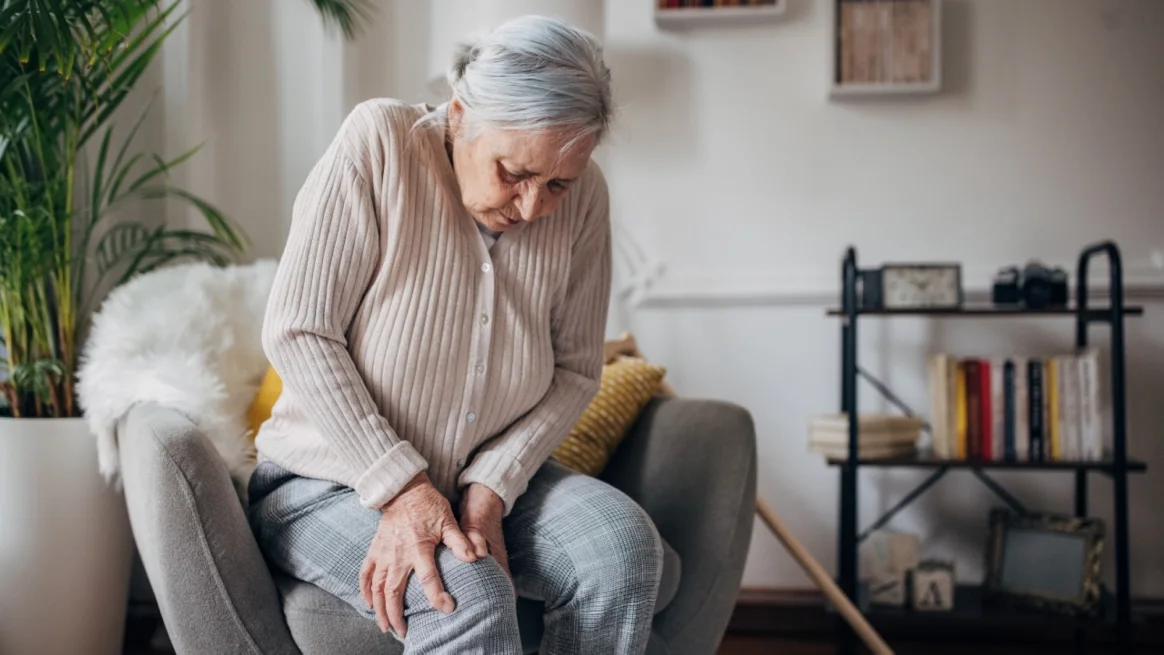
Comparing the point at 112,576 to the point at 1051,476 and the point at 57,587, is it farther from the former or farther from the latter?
the point at 1051,476

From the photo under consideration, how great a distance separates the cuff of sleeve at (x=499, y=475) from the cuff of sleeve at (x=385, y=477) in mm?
99

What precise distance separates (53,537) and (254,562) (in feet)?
2.27

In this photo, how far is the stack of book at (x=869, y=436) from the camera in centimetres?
213

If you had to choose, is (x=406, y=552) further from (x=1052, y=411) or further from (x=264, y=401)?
(x=1052, y=411)

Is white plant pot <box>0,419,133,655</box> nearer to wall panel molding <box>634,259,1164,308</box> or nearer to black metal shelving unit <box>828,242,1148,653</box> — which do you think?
wall panel molding <box>634,259,1164,308</box>

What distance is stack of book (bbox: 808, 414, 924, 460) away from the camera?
6.99 ft

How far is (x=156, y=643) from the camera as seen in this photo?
207cm

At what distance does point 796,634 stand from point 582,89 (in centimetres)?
167

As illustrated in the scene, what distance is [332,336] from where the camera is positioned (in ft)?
3.96

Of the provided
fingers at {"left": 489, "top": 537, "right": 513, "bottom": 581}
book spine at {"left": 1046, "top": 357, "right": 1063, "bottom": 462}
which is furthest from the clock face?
fingers at {"left": 489, "top": 537, "right": 513, "bottom": 581}

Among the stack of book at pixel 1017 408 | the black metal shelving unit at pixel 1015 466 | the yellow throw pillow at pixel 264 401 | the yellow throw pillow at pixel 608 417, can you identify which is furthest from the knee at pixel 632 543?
the stack of book at pixel 1017 408

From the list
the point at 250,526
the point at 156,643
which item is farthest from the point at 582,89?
the point at 156,643

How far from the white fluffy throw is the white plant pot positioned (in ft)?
0.22

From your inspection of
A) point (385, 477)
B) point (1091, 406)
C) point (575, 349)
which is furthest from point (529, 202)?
point (1091, 406)
